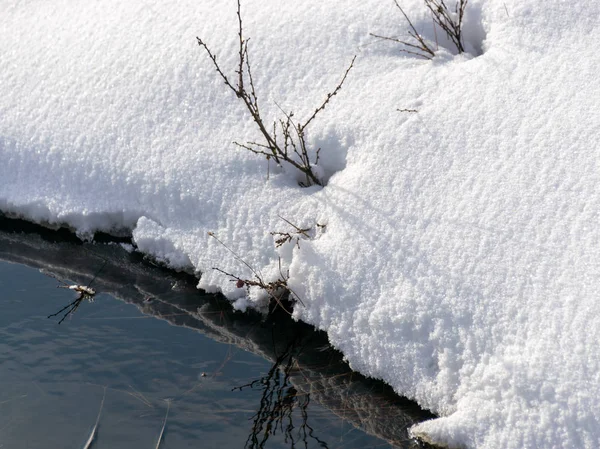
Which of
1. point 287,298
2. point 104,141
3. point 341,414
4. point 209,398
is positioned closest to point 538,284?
point 341,414

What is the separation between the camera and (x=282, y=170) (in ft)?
13.2

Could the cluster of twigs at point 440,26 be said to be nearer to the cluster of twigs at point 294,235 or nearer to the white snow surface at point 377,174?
the white snow surface at point 377,174

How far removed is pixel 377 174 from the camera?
3.69 metres

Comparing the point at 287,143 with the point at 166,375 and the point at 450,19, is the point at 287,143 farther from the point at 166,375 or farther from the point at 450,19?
the point at 166,375

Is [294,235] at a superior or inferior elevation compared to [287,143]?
inferior

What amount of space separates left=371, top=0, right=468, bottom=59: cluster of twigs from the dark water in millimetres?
1923

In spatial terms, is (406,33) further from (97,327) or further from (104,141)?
(97,327)

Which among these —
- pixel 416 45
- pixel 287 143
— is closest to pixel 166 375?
pixel 287 143

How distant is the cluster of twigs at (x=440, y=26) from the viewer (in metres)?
4.19

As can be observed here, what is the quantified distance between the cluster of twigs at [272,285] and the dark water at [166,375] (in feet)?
0.45

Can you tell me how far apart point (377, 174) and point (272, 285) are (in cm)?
83

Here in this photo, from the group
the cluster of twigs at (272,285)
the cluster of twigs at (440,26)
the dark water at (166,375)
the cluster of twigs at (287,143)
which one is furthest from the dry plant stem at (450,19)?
the dark water at (166,375)

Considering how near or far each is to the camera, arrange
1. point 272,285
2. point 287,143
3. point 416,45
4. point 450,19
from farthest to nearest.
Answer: point 416,45 → point 450,19 → point 287,143 → point 272,285

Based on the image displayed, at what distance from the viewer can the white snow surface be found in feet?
9.76
